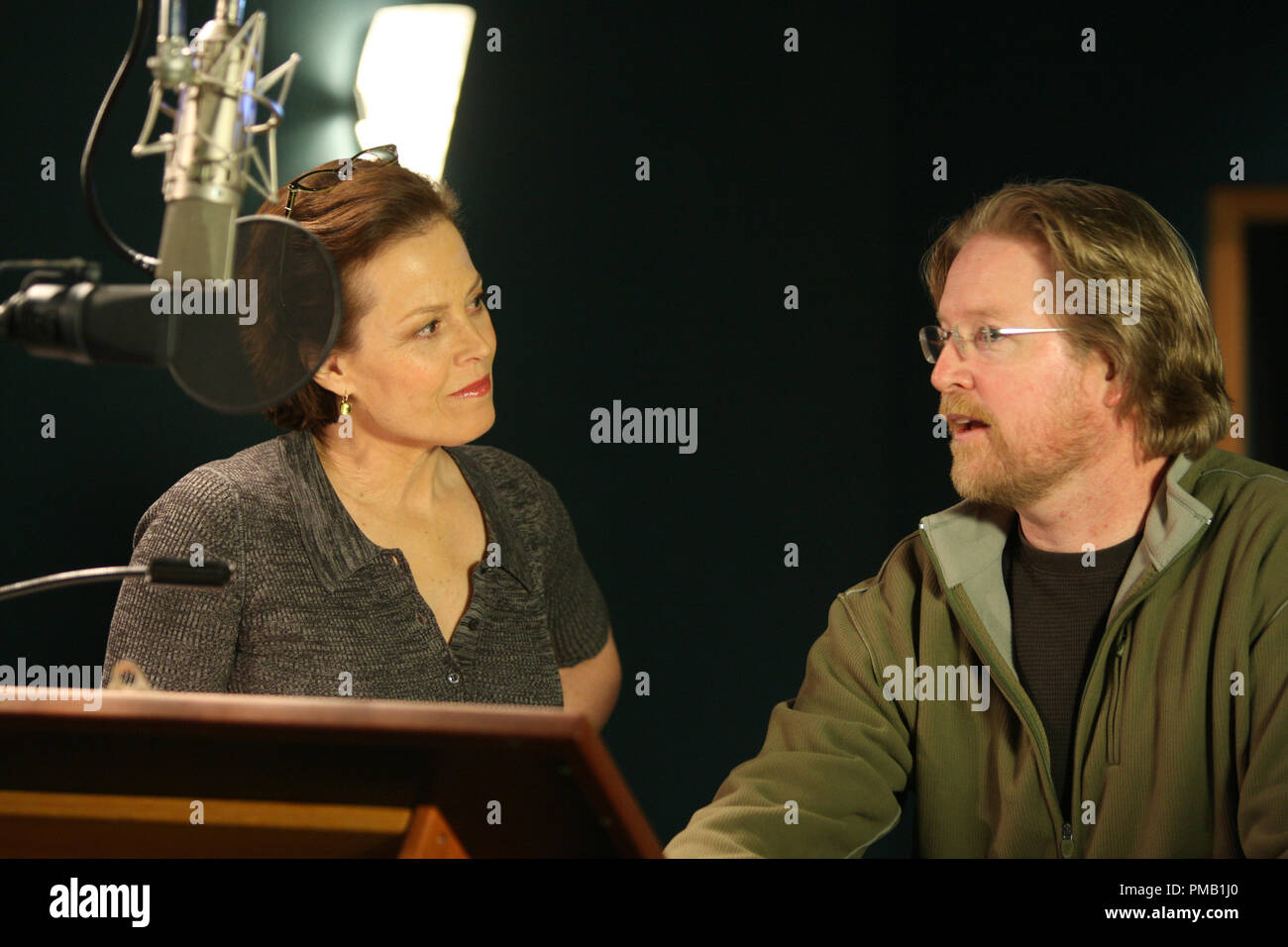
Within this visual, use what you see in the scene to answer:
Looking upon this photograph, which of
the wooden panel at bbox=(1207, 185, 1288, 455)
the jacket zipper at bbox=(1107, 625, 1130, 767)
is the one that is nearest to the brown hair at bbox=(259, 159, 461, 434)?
the jacket zipper at bbox=(1107, 625, 1130, 767)

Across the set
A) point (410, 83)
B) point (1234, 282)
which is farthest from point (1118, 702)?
point (410, 83)

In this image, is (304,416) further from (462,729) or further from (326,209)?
(462,729)

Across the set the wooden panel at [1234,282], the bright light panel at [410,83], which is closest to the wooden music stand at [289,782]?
the bright light panel at [410,83]

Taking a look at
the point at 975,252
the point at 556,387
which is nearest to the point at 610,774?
the point at 975,252

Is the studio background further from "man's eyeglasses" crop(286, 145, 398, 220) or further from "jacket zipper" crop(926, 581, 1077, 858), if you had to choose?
"jacket zipper" crop(926, 581, 1077, 858)

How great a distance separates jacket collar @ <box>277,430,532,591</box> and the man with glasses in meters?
0.64

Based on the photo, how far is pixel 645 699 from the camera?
137 inches

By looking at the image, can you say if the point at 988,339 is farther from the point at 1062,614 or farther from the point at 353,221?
the point at 353,221

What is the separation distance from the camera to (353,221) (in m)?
2.27

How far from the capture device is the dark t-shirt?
6.35 feet

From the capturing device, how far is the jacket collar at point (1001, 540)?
188 cm

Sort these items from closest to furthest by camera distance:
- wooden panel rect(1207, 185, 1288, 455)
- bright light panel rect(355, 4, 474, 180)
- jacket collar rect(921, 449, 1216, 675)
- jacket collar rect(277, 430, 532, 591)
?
jacket collar rect(921, 449, 1216, 675)
jacket collar rect(277, 430, 532, 591)
bright light panel rect(355, 4, 474, 180)
wooden panel rect(1207, 185, 1288, 455)

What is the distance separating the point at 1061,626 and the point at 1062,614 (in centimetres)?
2
